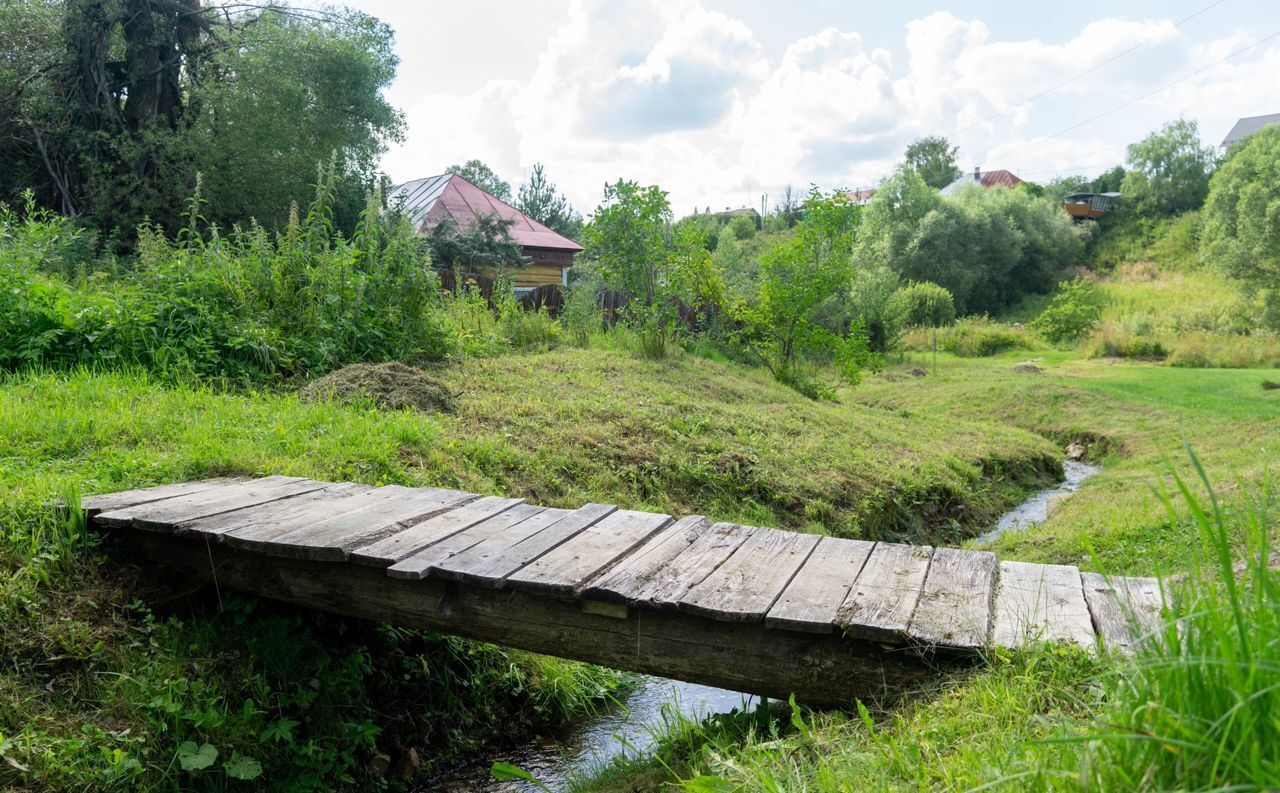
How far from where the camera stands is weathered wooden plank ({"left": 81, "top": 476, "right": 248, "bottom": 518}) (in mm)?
3357

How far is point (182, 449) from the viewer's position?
432cm

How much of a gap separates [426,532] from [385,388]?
143 inches

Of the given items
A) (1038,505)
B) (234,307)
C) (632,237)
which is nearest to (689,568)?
(234,307)

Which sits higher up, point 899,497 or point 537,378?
point 537,378

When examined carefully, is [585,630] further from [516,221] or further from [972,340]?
[972,340]

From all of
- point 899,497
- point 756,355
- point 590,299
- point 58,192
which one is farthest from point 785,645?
point 58,192

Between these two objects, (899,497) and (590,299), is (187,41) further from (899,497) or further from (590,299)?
(899,497)

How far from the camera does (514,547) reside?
2998mm

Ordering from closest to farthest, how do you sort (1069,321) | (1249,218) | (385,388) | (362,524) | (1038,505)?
(362,524)
(385,388)
(1038,505)
(1249,218)
(1069,321)

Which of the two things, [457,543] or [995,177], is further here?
Answer: [995,177]

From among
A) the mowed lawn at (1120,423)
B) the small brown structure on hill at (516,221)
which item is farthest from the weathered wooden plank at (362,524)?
the small brown structure on hill at (516,221)

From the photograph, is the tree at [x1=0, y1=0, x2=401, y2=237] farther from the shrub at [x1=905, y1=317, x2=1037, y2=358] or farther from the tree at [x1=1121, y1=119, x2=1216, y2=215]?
the tree at [x1=1121, y1=119, x2=1216, y2=215]

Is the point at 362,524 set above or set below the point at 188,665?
above

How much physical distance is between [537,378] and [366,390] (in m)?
2.52
